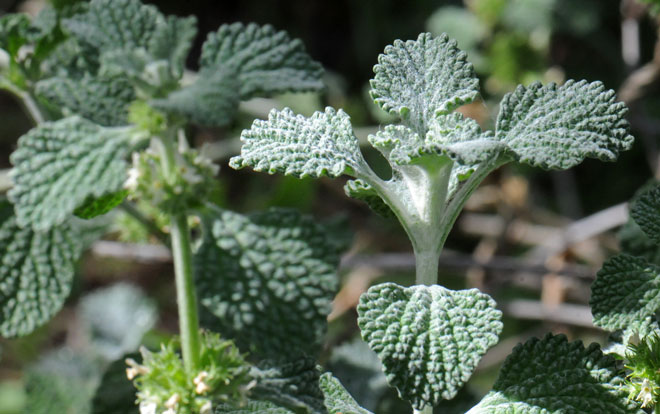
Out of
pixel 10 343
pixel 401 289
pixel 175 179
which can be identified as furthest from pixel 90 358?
pixel 401 289

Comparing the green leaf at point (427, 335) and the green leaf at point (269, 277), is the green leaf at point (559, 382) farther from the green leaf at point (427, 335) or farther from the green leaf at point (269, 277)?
the green leaf at point (269, 277)

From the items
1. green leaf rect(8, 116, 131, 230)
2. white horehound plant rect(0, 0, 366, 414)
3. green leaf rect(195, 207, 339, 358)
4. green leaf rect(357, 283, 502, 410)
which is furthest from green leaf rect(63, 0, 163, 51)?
green leaf rect(357, 283, 502, 410)

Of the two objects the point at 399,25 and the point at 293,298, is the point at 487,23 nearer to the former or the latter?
the point at 399,25

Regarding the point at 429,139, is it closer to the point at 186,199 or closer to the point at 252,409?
the point at 186,199

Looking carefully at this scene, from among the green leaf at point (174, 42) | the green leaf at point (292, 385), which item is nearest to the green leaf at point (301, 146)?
the green leaf at point (174, 42)

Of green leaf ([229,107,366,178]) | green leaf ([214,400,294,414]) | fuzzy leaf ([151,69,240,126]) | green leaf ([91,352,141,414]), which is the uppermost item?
fuzzy leaf ([151,69,240,126])

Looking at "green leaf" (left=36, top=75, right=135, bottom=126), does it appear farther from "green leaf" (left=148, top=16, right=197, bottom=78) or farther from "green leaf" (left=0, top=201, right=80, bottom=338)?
"green leaf" (left=0, top=201, right=80, bottom=338)

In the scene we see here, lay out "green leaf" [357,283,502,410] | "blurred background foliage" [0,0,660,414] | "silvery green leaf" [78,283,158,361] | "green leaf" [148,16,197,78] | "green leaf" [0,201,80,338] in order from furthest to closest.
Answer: "blurred background foliage" [0,0,660,414] < "silvery green leaf" [78,283,158,361] < "green leaf" [0,201,80,338] < "green leaf" [148,16,197,78] < "green leaf" [357,283,502,410]

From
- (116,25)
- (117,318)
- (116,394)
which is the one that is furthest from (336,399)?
(117,318)
